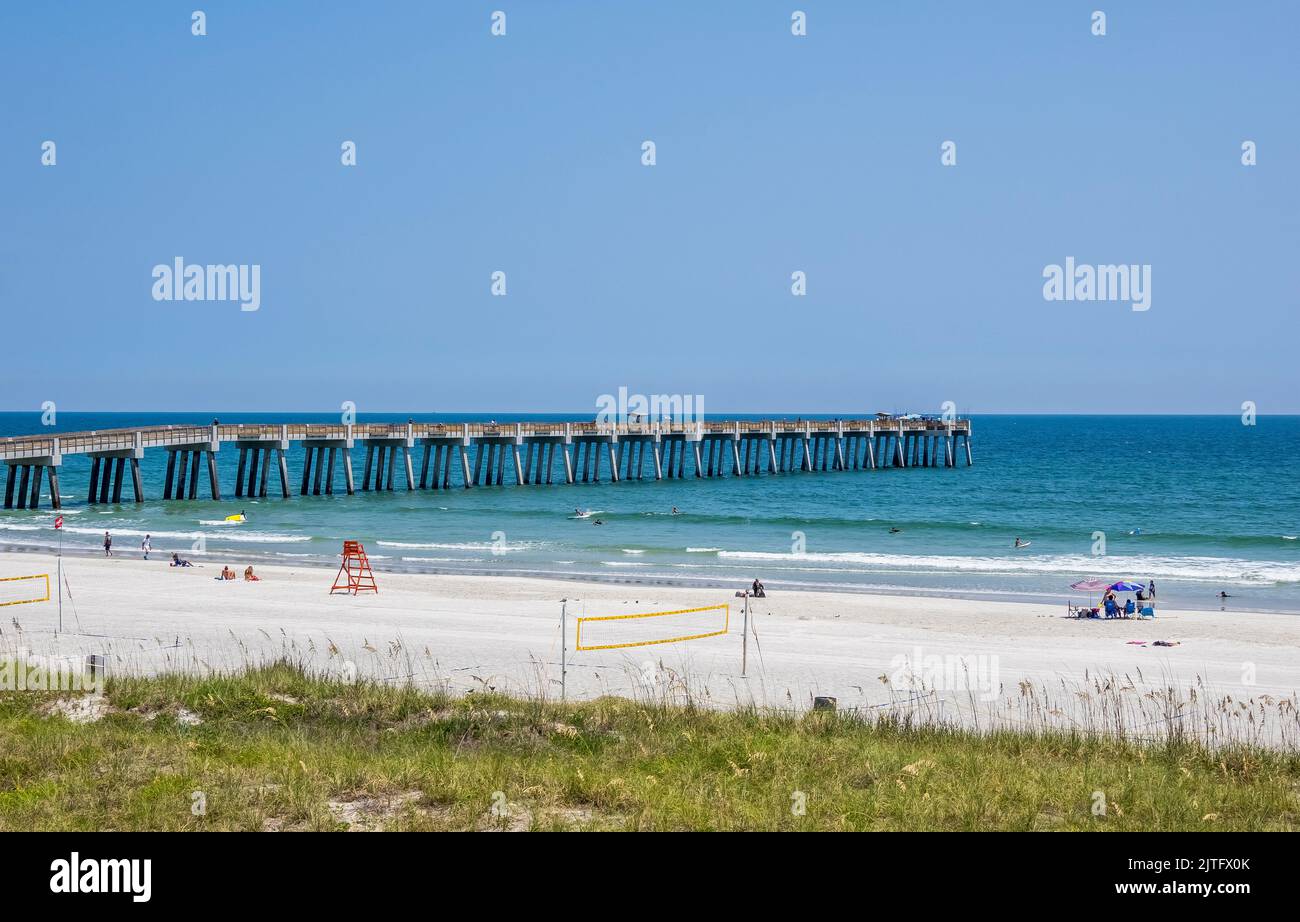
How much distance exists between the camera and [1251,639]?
23.0m

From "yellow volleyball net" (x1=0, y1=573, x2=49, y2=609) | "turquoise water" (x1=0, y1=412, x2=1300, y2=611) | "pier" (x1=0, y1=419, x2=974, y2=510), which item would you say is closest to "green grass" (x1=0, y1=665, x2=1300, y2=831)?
"yellow volleyball net" (x1=0, y1=573, x2=49, y2=609)

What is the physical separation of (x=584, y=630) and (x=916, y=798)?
14.3 metres

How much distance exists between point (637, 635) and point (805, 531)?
3004 cm

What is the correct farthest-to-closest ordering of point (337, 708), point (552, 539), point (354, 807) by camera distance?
1. point (552, 539)
2. point (337, 708)
3. point (354, 807)

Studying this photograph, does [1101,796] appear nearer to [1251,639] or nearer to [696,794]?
[696,794]

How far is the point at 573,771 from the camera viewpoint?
30.3 ft

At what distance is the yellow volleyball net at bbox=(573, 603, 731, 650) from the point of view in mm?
20562

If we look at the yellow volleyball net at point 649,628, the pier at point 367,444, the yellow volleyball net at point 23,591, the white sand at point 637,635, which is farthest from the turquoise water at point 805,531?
the yellow volleyball net at point 23,591

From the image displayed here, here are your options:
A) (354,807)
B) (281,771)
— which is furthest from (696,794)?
(281,771)

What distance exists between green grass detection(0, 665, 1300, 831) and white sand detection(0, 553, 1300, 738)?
279 centimetres

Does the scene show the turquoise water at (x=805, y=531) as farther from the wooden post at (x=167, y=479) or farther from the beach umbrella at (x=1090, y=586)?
the wooden post at (x=167, y=479)

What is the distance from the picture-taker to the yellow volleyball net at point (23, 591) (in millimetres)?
24706
